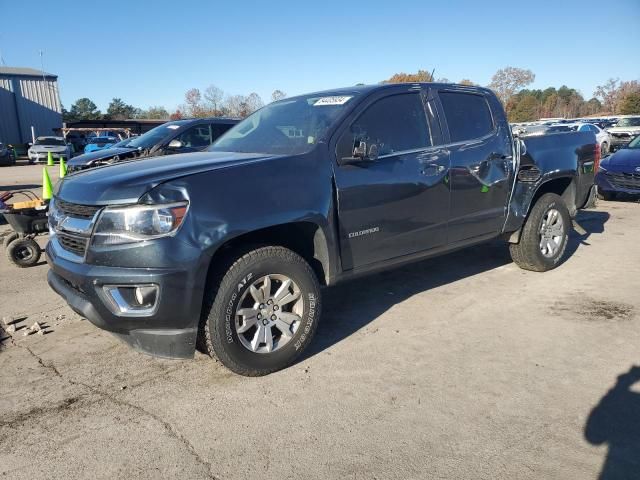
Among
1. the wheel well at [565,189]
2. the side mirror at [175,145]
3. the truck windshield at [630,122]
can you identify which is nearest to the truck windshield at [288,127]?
the wheel well at [565,189]

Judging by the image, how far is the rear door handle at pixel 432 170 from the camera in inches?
161

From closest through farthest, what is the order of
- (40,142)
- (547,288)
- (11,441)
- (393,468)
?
(393,468)
(11,441)
(547,288)
(40,142)

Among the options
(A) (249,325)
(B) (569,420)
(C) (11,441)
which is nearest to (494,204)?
(B) (569,420)

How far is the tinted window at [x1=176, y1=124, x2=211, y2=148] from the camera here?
30.3 ft

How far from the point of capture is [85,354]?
3.69 metres

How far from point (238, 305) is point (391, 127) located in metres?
1.96

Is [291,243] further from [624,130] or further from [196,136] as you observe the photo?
[624,130]

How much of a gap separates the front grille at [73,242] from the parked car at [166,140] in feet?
18.3

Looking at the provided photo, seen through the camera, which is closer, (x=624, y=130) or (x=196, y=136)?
(x=196, y=136)

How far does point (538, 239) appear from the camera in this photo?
17.6 ft

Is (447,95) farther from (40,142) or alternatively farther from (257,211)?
(40,142)

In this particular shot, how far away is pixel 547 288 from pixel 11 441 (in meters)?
4.69

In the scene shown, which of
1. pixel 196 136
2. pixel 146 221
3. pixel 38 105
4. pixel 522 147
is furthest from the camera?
pixel 38 105

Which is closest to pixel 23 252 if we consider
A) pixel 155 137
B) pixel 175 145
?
pixel 175 145
